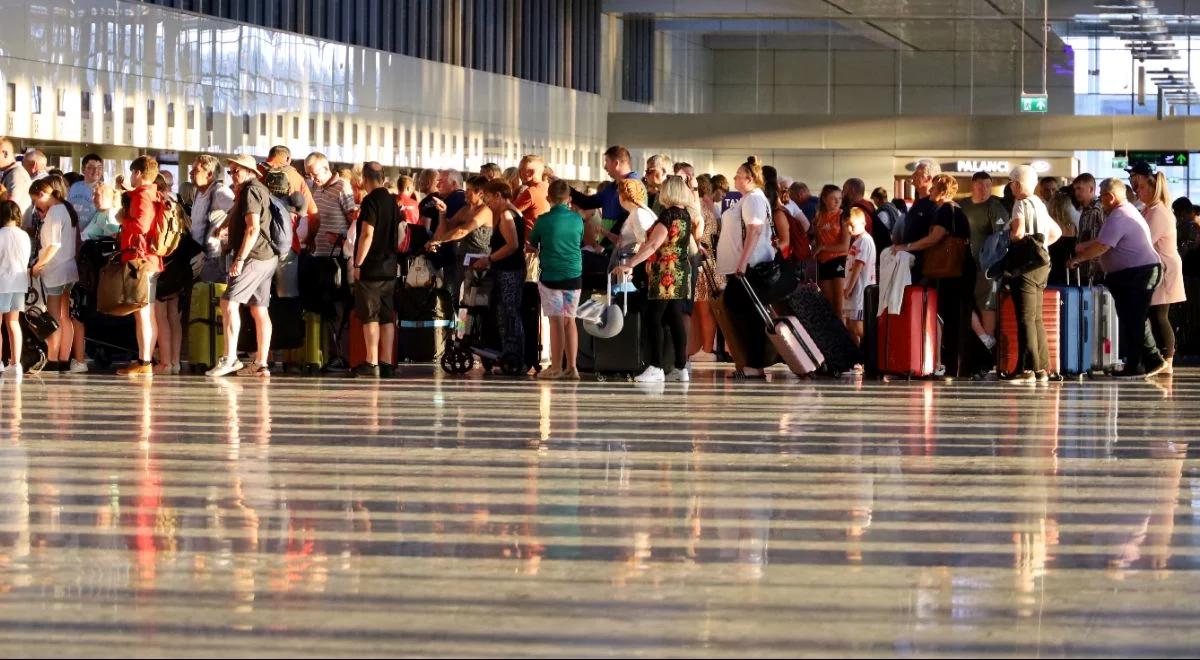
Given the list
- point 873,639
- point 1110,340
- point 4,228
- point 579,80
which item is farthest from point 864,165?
point 873,639

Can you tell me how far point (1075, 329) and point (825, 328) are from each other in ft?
6.09

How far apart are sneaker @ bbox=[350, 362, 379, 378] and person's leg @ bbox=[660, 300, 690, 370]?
2.10 meters

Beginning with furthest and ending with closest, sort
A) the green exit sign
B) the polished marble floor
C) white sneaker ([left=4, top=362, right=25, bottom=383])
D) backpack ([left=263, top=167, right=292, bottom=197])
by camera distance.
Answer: the green exit sign
backpack ([left=263, top=167, right=292, bottom=197])
white sneaker ([left=4, top=362, right=25, bottom=383])
the polished marble floor

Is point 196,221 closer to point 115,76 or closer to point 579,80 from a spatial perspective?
point 115,76

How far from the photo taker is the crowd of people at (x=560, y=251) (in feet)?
47.3

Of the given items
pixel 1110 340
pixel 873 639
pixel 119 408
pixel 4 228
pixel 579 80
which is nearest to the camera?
pixel 873 639

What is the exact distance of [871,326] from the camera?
15.4 metres

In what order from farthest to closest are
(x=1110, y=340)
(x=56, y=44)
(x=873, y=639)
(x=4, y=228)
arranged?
(x=56, y=44), (x=1110, y=340), (x=4, y=228), (x=873, y=639)

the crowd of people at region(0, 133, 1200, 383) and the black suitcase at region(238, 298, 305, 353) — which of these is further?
the black suitcase at region(238, 298, 305, 353)

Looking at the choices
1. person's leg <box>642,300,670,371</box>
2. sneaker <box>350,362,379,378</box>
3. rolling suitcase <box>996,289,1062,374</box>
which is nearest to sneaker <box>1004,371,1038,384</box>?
rolling suitcase <box>996,289,1062,374</box>

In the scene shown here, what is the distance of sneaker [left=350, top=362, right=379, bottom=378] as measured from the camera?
14922 millimetres

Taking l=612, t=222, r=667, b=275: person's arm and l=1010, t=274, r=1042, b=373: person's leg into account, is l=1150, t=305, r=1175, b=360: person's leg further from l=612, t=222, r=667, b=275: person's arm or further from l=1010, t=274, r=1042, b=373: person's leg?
l=612, t=222, r=667, b=275: person's arm

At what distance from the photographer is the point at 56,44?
2073 cm

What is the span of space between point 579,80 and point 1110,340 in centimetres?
2336
